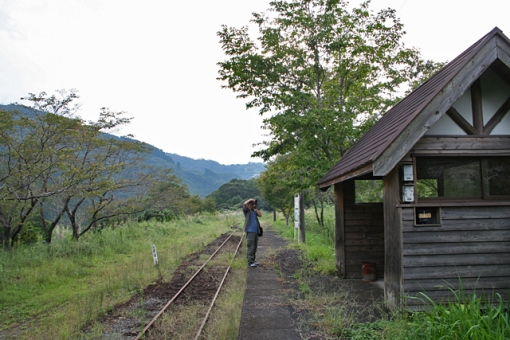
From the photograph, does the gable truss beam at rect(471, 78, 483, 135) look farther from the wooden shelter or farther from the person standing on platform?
the person standing on platform

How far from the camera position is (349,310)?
248 inches

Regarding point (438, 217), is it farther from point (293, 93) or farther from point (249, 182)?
point (249, 182)

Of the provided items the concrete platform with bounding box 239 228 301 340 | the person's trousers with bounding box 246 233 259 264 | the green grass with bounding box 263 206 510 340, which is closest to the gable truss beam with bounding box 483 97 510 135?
the green grass with bounding box 263 206 510 340

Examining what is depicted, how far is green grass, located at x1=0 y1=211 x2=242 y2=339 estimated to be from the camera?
6.93 m

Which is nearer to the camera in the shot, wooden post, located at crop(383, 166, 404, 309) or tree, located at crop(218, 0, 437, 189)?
wooden post, located at crop(383, 166, 404, 309)

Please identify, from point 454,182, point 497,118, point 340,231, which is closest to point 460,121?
point 497,118

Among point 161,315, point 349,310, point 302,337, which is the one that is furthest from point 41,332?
point 349,310

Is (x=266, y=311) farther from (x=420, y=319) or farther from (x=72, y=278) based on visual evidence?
(x=72, y=278)

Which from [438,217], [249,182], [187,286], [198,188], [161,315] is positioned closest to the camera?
[438,217]

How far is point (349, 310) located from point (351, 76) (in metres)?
9.25

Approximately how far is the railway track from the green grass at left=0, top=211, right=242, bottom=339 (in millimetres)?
427

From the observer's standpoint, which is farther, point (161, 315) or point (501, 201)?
point (161, 315)

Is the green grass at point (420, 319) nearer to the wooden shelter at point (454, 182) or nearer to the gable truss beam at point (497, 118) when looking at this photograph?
the wooden shelter at point (454, 182)

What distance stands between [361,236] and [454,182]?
3429mm
